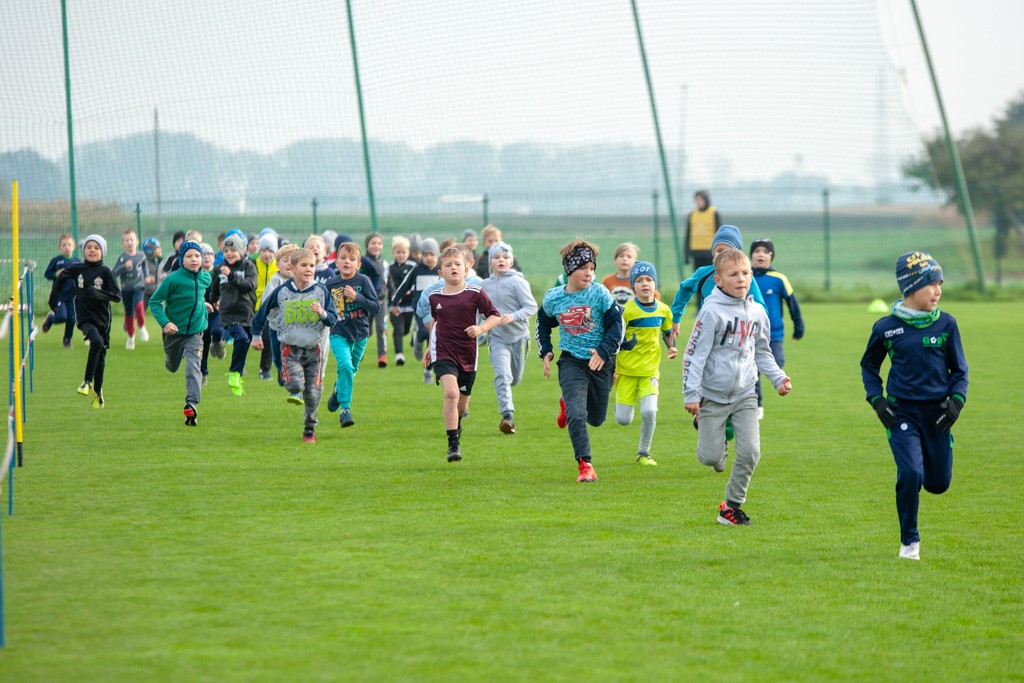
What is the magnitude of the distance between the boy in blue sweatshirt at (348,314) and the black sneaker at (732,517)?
A: 4.94 metres

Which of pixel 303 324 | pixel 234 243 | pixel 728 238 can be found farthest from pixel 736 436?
pixel 234 243

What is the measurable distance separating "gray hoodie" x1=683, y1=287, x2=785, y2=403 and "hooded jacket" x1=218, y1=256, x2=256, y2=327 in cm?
868

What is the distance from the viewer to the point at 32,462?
389 inches

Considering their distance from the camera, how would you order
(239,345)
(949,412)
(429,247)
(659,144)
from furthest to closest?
(659,144)
(429,247)
(239,345)
(949,412)

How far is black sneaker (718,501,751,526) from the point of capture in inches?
310

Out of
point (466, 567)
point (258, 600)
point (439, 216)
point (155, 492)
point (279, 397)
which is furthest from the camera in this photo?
point (439, 216)

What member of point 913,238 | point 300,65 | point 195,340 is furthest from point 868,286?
point 195,340

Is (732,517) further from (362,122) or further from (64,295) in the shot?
(362,122)

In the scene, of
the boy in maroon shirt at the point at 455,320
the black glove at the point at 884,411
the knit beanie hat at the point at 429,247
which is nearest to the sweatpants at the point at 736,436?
the black glove at the point at 884,411

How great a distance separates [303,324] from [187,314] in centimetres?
170

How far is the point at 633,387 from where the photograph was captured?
10289 millimetres

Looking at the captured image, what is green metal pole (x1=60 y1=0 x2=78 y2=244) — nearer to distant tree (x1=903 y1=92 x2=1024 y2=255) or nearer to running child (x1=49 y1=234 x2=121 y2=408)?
running child (x1=49 y1=234 x2=121 y2=408)

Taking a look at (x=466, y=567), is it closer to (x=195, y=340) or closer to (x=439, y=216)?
(x=195, y=340)

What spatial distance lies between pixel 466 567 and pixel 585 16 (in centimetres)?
2263
